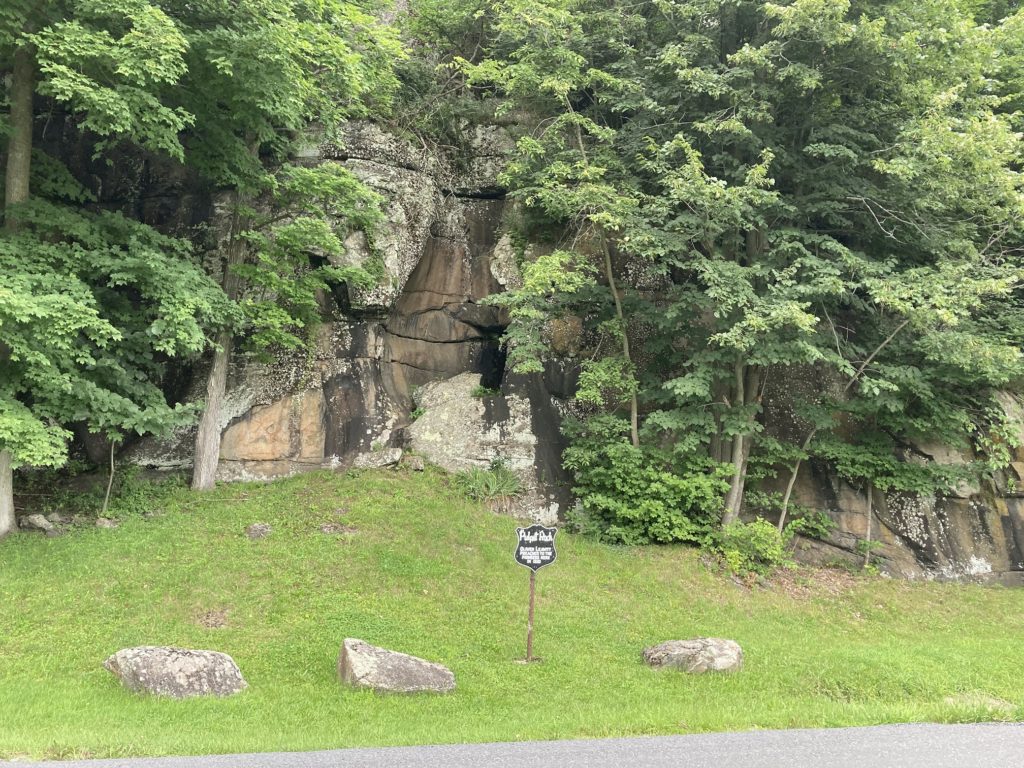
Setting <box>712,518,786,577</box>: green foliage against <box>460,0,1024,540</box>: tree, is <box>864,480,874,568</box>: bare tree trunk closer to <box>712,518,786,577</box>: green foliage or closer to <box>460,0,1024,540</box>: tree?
<box>460,0,1024,540</box>: tree

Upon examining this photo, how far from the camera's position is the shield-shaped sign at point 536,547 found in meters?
8.42

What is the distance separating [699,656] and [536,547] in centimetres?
247

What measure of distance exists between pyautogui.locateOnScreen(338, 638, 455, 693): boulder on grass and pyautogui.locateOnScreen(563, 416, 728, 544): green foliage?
620cm

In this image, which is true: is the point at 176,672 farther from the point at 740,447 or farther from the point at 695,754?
the point at 740,447

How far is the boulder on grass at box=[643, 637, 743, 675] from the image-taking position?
7.99 meters

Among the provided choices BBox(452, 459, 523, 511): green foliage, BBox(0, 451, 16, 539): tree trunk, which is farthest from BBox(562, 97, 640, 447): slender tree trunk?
BBox(0, 451, 16, 539): tree trunk

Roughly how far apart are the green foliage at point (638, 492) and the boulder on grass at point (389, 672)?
6202mm

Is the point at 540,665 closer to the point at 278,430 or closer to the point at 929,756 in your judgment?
the point at 929,756

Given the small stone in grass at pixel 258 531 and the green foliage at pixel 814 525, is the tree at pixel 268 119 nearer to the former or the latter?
the small stone in grass at pixel 258 531

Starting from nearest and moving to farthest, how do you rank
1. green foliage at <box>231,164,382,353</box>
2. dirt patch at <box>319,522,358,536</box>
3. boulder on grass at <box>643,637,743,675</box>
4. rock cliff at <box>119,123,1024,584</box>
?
boulder on grass at <box>643,637,743,675</box>, dirt patch at <box>319,522,358,536</box>, green foliage at <box>231,164,382,353</box>, rock cliff at <box>119,123,1024,584</box>

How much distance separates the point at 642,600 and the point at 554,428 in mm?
4814

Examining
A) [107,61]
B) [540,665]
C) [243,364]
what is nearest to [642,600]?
[540,665]

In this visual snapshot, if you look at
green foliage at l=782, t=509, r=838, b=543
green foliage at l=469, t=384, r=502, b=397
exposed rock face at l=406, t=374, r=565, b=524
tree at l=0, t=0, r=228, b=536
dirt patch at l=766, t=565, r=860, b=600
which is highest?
tree at l=0, t=0, r=228, b=536

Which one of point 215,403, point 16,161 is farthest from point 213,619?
point 16,161
